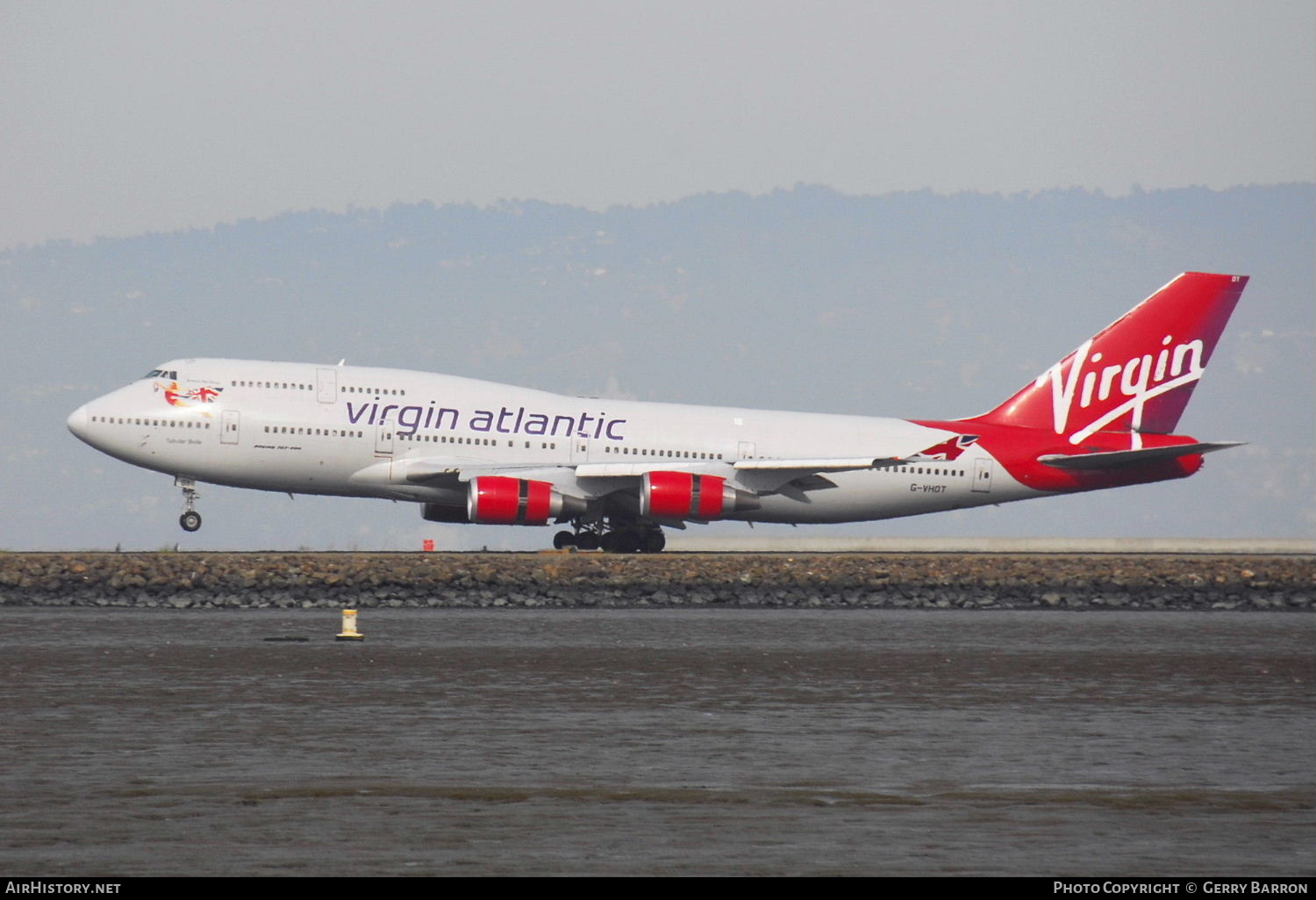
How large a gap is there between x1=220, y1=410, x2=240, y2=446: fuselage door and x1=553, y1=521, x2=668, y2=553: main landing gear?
9.83 meters

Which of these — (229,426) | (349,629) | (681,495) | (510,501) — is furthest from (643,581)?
(349,629)

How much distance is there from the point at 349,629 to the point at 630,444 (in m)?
16.5

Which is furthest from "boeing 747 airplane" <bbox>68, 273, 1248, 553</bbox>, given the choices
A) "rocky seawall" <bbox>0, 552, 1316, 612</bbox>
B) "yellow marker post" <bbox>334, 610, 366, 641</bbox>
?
"yellow marker post" <bbox>334, 610, 366, 641</bbox>

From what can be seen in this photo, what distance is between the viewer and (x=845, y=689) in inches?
1040

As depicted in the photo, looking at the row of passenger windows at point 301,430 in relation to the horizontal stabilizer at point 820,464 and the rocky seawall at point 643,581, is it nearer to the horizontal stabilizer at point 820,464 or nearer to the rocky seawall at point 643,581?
the rocky seawall at point 643,581

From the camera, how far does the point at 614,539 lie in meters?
51.0

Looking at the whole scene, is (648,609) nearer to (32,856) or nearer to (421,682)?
(421,682)

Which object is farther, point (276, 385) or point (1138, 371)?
point (1138, 371)

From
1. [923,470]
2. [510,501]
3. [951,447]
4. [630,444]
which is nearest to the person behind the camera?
[510,501]

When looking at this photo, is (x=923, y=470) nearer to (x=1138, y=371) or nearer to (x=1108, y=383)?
(x=1108, y=383)

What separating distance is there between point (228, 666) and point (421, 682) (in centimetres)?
384

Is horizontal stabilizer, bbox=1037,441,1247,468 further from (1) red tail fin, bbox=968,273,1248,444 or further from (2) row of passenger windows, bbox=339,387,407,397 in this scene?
(2) row of passenger windows, bbox=339,387,407,397
